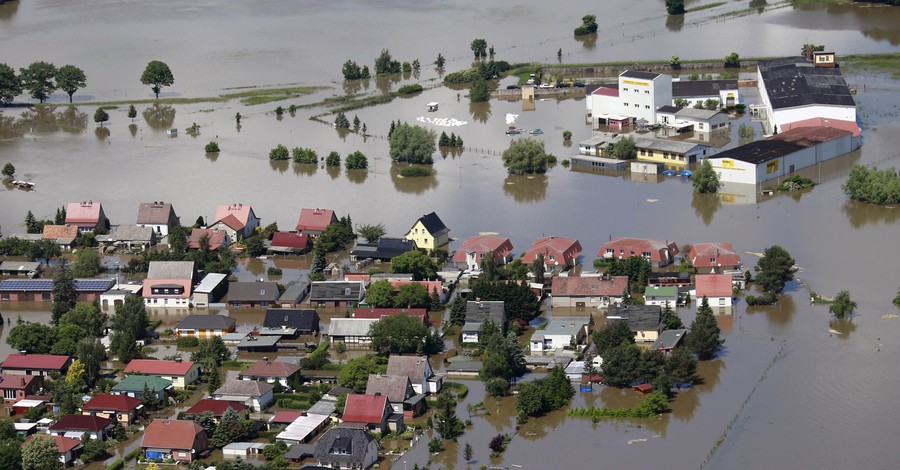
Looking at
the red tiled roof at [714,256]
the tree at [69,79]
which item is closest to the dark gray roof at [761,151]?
the red tiled roof at [714,256]

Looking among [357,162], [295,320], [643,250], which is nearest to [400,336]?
[295,320]

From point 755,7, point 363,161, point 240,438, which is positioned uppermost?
point 755,7

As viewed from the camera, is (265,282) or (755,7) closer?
(265,282)

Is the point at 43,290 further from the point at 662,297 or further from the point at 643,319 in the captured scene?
the point at 662,297

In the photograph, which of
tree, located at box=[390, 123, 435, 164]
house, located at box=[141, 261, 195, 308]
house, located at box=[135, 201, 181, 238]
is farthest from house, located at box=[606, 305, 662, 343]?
tree, located at box=[390, 123, 435, 164]

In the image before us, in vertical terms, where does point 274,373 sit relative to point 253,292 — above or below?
below

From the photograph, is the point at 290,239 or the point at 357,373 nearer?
the point at 357,373

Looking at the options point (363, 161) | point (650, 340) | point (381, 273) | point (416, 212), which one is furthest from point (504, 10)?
point (650, 340)

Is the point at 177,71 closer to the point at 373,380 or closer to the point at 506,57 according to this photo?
the point at 506,57
